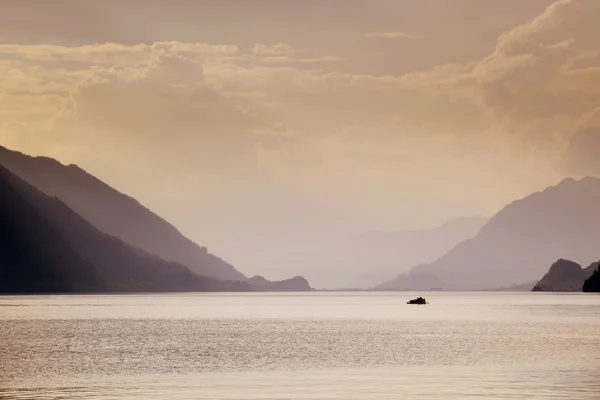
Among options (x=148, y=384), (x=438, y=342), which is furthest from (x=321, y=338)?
(x=148, y=384)

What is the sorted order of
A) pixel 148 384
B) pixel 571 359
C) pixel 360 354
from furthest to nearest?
pixel 360 354 < pixel 571 359 < pixel 148 384

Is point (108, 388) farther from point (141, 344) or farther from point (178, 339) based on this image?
point (178, 339)

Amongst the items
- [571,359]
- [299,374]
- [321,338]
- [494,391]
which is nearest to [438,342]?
[321,338]

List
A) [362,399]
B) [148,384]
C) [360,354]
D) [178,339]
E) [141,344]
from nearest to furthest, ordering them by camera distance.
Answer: [362,399]
[148,384]
[360,354]
[141,344]
[178,339]

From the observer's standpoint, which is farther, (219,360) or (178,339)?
(178,339)

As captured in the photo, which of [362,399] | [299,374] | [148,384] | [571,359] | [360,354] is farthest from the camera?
[360,354]

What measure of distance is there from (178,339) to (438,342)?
41.2m

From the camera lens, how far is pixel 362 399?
2980 inches

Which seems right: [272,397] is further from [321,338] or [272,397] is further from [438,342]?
[321,338]

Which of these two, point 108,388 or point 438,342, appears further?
point 438,342

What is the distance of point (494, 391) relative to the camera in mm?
79750

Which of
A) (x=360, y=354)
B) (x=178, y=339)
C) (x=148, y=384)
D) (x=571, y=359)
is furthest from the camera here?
(x=178, y=339)

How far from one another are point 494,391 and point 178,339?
89.0 m

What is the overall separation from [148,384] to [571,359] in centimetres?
4915
